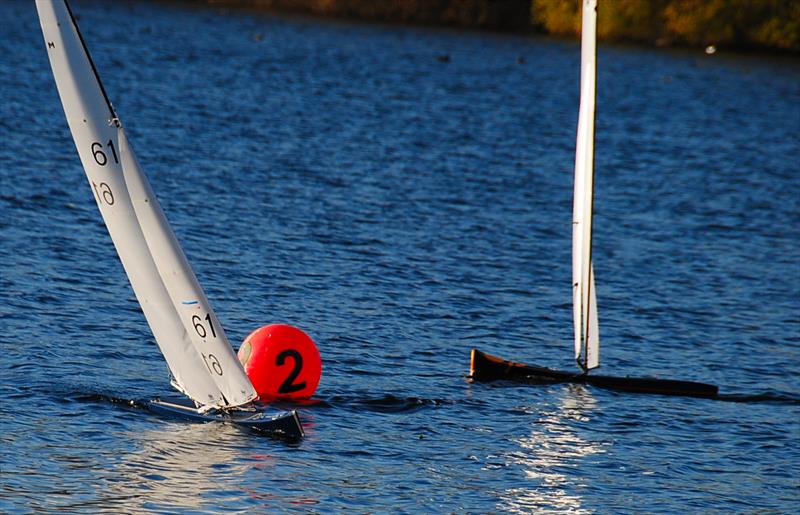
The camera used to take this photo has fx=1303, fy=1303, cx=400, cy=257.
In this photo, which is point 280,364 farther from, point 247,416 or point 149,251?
point 149,251

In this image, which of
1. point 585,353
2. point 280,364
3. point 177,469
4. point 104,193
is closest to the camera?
point 177,469

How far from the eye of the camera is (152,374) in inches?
766

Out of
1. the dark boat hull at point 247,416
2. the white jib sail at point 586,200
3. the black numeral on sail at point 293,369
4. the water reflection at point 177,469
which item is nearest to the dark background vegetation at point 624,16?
the white jib sail at point 586,200

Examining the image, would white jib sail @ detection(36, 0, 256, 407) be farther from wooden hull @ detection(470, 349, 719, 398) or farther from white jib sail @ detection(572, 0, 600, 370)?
white jib sail @ detection(572, 0, 600, 370)

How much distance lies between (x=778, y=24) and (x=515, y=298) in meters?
81.1

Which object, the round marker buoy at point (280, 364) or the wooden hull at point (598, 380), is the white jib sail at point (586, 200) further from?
the round marker buoy at point (280, 364)

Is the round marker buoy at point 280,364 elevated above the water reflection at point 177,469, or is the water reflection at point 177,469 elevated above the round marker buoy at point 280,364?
the round marker buoy at point 280,364

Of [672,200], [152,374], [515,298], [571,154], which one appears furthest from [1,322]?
[571,154]

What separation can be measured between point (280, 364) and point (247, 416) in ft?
4.19

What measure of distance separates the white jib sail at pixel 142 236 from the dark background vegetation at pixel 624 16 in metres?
90.2

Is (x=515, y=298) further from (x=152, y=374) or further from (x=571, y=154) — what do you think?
(x=571, y=154)

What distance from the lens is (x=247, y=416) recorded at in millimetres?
17125

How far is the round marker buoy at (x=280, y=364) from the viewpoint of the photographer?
18.2m

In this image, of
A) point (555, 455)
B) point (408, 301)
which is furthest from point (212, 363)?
point (408, 301)
